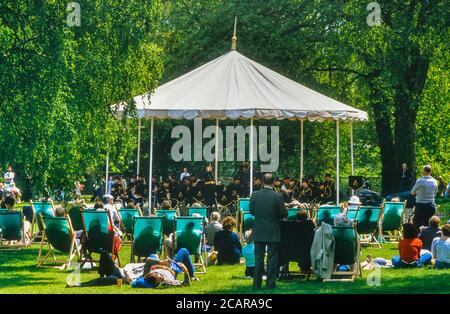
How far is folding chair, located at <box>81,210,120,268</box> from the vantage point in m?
17.1

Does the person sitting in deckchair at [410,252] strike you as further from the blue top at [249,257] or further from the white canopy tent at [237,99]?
the white canopy tent at [237,99]

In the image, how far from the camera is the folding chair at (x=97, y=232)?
1711 centimetres

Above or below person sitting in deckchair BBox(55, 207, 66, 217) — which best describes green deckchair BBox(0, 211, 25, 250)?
below

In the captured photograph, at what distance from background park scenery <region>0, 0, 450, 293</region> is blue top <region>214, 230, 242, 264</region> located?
21.9 inches

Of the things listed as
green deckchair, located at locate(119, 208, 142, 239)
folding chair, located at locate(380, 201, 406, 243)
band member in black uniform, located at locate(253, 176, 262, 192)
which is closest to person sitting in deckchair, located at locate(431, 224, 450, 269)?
folding chair, located at locate(380, 201, 406, 243)

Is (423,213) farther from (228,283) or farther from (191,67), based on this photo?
(191,67)

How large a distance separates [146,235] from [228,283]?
93.4 inches

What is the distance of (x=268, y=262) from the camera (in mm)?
14336

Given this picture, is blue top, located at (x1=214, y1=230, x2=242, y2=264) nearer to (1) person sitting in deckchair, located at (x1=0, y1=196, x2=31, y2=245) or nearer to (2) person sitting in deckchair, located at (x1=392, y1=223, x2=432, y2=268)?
(2) person sitting in deckchair, located at (x1=392, y1=223, x2=432, y2=268)

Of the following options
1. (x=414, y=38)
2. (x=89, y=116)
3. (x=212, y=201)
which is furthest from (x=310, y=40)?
(x=89, y=116)
